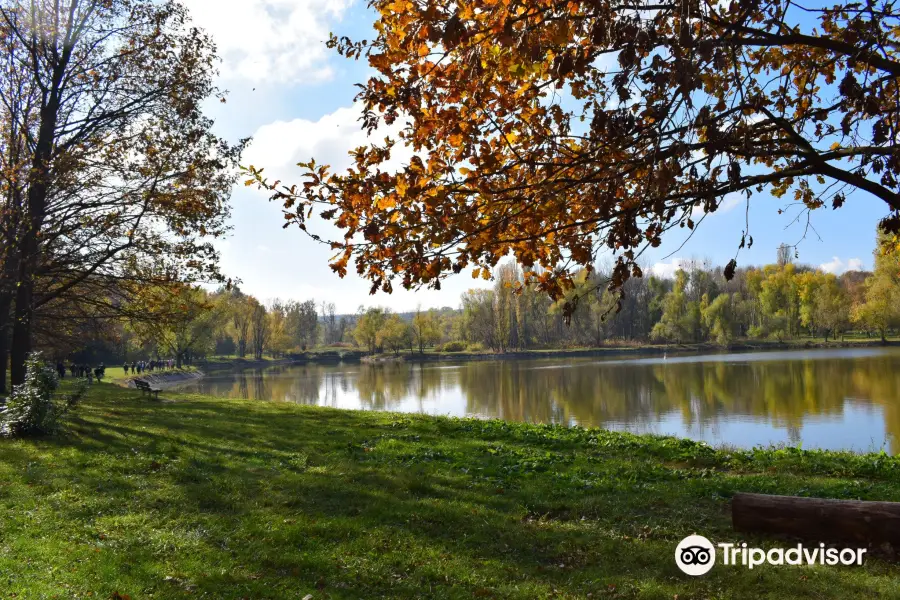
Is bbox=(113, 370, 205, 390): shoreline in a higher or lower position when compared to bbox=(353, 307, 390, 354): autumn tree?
lower

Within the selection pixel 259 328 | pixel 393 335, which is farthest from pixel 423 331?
pixel 259 328

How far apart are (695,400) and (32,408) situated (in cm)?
2070

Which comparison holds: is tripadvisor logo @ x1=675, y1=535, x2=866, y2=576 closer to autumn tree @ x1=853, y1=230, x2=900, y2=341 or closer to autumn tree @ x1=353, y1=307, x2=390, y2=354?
autumn tree @ x1=853, y1=230, x2=900, y2=341

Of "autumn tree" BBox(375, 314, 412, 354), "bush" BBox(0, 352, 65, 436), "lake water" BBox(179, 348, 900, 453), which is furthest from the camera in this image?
"autumn tree" BBox(375, 314, 412, 354)

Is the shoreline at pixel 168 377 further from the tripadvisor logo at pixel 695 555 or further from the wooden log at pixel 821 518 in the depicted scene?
the wooden log at pixel 821 518

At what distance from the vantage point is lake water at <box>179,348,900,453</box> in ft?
50.1

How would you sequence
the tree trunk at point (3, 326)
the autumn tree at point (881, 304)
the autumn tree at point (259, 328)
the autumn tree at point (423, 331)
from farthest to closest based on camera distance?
the autumn tree at point (423, 331)
the autumn tree at point (259, 328)
the autumn tree at point (881, 304)
the tree trunk at point (3, 326)

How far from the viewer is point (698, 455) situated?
874 centimetres

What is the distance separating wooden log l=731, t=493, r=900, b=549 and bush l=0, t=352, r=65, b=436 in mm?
10203

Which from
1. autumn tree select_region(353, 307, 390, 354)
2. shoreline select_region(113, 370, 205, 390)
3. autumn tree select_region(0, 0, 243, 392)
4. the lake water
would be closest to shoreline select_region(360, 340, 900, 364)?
autumn tree select_region(353, 307, 390, 354)

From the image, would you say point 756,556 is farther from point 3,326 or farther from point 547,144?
point 3,326

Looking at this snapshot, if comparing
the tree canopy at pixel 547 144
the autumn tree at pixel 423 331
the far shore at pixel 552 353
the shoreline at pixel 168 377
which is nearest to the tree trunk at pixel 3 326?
the tree canopy at pixel 547 144

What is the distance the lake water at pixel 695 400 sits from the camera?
601 inches

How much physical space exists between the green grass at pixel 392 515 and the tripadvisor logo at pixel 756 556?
0.12 metres
